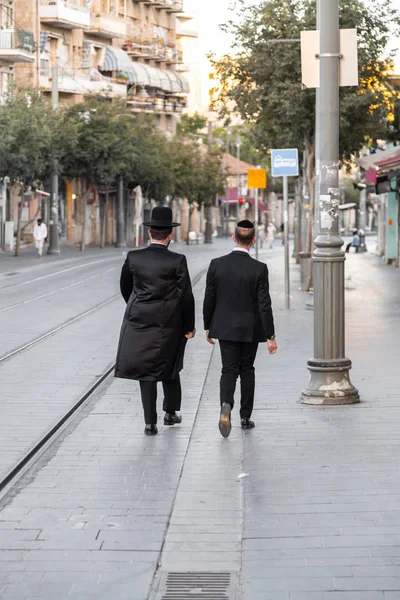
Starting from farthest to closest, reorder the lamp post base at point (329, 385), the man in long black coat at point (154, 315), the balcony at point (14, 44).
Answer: the balcony at point (14, 44), the lamp post base at point (329, 385), the man in long black coat at point (154, 315)

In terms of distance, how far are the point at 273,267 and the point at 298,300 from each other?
58.2 ft

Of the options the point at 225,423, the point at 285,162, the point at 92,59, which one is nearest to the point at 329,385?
the point at 225,423

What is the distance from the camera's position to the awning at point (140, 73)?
259 feet

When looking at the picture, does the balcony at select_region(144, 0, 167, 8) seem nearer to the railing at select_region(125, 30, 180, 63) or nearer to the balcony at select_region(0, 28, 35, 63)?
the railing at select_region(125, 30, 180, 63)

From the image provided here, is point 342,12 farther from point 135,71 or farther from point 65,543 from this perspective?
point 135,71

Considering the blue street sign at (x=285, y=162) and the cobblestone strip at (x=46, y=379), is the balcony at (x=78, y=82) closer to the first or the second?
the blue street sign at (x=285, y=162)

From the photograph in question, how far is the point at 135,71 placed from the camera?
8369 cm

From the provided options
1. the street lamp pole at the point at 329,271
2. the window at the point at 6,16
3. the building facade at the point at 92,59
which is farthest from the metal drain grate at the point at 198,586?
the window at the point at 6,16

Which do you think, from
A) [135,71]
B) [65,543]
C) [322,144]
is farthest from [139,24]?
[65,543]

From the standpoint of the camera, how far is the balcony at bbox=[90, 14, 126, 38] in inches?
3031

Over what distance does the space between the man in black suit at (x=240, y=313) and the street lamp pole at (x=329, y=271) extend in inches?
55.8

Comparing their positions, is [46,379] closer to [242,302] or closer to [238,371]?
[238,371]

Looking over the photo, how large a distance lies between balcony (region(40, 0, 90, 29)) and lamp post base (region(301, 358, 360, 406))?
2370 inches

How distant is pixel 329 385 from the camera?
36.8 feet
